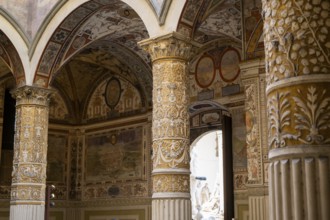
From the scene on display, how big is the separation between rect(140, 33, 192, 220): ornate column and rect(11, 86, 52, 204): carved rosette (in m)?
4.24

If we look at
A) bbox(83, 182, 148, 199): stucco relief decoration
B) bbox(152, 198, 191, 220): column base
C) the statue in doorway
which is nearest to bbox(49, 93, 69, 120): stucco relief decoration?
bbox(83, 182, 148, 199): stucco relief decoration

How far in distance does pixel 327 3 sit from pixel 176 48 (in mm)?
5733

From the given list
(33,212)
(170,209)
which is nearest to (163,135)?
(170,209)

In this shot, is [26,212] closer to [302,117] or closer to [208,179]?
[302,117]

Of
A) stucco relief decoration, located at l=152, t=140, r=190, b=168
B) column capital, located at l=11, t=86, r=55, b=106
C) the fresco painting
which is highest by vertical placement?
column capital, located at l=11, t=86, r=55, b=106

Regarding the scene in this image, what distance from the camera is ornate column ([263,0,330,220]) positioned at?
3178 mm

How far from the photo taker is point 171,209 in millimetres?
8492

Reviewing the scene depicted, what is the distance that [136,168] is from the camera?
52.8ft

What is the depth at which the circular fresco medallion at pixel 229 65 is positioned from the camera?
14078mm

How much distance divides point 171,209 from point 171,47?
274 centimetres

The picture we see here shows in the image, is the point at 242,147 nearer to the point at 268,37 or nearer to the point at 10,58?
the point at 10,58

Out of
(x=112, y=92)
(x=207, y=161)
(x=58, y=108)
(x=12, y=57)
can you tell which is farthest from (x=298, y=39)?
(x=207, y=161)

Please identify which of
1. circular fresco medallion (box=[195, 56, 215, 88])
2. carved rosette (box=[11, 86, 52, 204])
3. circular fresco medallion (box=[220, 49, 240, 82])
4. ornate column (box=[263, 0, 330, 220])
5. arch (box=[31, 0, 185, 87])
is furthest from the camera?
circular fresco medallion (box=[195, 56, 215, 88])

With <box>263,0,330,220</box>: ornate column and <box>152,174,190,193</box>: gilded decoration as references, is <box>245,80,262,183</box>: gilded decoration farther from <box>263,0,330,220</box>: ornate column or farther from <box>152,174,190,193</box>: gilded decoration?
<box>263,0,330,220</box>: ornate column
